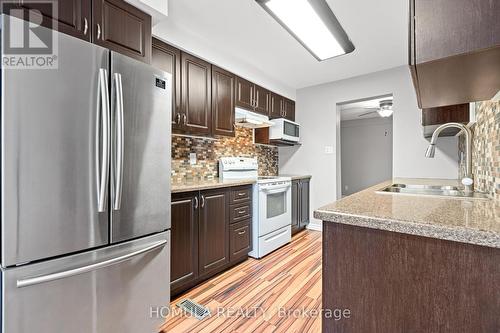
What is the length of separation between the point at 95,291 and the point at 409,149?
145 inches

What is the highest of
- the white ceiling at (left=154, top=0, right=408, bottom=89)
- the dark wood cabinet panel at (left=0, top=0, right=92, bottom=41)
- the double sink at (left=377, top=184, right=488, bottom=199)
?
the white ceiling at (left=154, top=0, right=408, bottom=89)

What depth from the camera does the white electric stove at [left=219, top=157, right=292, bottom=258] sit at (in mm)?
2727

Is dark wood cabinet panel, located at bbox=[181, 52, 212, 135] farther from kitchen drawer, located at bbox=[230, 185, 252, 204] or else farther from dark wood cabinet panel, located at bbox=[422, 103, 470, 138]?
dark wood cabinet panel, located at bbox=[422, 103, 470, 138]

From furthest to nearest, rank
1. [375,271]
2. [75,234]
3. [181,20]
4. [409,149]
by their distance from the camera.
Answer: [409,149]
[181,20]
[75,234]
[375,271]

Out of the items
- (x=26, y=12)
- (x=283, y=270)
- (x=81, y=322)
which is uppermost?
(x=26, y=12)

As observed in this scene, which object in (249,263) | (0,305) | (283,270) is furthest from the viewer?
(249,263)

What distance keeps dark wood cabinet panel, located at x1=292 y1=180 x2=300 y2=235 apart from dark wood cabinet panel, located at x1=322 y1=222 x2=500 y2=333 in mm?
2657

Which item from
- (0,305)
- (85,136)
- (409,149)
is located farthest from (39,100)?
(409,149)

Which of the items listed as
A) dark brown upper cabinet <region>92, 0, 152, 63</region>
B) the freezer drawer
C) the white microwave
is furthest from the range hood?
the freezer drawer

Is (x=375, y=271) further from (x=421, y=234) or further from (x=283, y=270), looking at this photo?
(x=283, y=270)

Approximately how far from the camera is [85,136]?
113 centimetres

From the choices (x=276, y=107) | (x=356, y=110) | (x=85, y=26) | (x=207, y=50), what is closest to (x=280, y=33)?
(x=207, y=50)

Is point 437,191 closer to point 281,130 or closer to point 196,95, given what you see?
point 281,130

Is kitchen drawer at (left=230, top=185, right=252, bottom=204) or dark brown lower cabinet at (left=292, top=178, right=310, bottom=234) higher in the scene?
kitchen drawer at (left=230, top=185, right=252, bottom=204)
